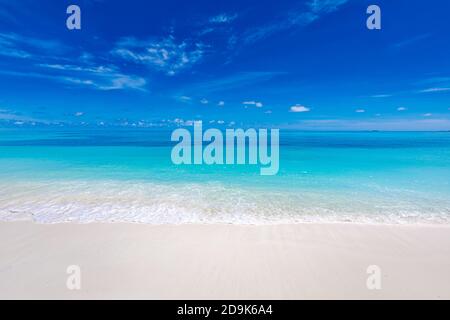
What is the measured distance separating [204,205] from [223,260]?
3389mm

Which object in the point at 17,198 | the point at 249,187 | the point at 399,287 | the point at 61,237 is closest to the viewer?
the point at 399,287

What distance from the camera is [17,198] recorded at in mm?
8578

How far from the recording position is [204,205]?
7.97 m

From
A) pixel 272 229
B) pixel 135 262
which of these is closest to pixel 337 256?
pixel 272 229

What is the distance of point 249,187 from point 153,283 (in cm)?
688

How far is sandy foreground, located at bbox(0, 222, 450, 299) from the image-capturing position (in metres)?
3.88

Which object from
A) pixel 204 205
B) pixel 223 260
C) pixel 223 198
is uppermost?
pixel 223 198

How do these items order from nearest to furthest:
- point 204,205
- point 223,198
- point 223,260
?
point 223,260 → point 204,205 → point 223,198

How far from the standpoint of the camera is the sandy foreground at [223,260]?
3.88 metres

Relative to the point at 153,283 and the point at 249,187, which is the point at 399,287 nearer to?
the point at 153,283
